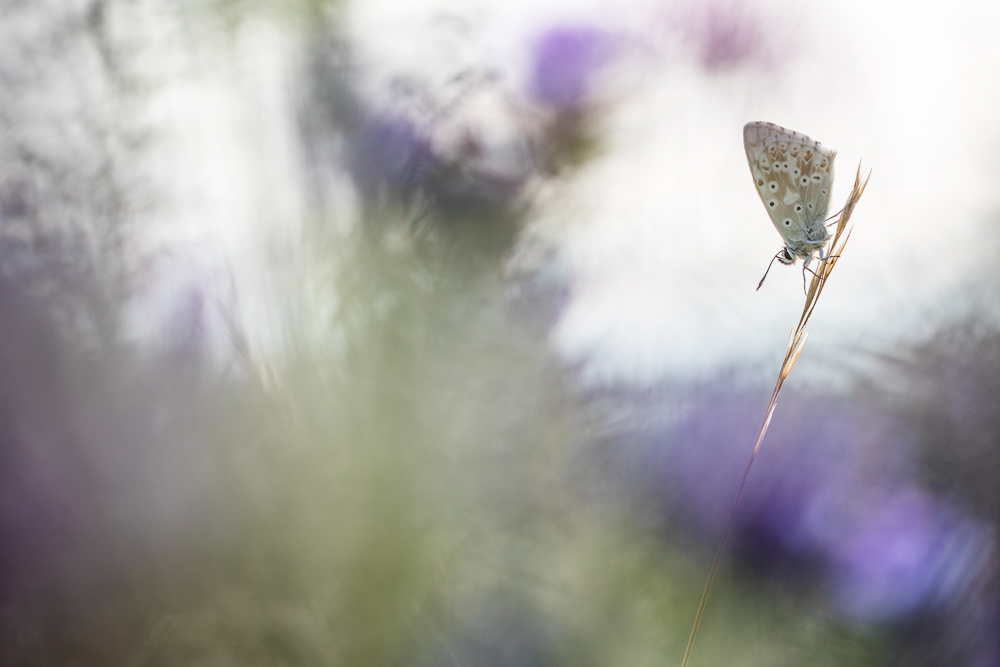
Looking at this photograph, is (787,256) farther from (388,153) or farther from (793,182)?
(388,153)

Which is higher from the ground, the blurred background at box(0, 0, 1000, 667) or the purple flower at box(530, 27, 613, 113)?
the purple flower at box(530, 27, 613, 113)

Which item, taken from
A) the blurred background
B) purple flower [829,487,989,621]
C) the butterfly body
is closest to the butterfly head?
the butterfly body

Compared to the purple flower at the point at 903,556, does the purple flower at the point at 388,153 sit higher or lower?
higher

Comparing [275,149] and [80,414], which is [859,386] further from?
[80,414]

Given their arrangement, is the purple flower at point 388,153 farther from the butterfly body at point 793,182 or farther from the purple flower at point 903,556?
the purple flower at point 903,556

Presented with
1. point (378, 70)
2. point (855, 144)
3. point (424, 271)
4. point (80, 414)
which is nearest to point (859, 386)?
point (855, 144)

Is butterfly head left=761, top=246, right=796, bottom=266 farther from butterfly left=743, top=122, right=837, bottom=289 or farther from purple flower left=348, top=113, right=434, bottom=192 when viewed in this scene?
purple flower left=348, top=113, right=434, bottom=192

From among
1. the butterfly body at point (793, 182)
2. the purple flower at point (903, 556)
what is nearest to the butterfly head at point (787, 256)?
the butterfly body at point (793, 182)
